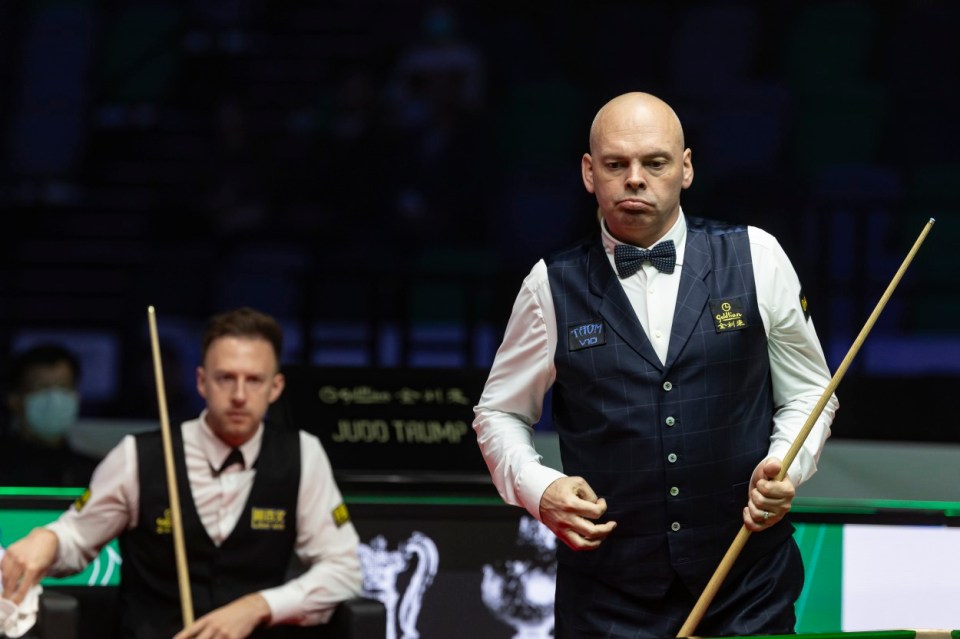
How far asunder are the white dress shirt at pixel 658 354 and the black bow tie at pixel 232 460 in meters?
0.98

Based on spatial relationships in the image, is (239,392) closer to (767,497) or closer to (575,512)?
(575,512)

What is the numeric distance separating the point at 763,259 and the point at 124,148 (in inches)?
246

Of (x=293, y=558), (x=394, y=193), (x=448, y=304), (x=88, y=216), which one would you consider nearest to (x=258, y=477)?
(x=293, y=558)

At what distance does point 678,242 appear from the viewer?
238cm

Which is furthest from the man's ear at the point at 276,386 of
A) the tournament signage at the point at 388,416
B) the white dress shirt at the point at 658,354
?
the white dress shirt at the point at 658,354

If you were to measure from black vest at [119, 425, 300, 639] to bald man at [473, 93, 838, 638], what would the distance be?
983 mm

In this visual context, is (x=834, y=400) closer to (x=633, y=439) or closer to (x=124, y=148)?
(x=633, y=439)

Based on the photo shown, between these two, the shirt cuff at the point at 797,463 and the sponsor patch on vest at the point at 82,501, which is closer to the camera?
the shirt cuff at the point at 797,463

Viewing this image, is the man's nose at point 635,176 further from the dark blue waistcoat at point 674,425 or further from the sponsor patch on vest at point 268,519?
the sponsor patch on vest at point 268,519

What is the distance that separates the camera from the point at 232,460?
3.24 m

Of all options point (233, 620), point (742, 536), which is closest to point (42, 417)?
point (233, 620)

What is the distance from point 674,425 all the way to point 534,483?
23 centimetres

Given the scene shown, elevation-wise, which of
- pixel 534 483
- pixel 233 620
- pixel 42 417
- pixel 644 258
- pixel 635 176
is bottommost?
pixel 233 620

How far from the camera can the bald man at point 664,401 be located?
2250 millimetres
